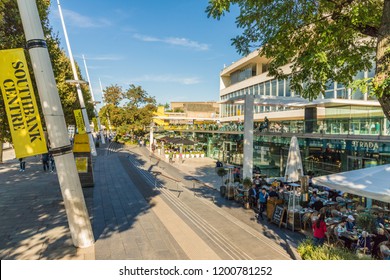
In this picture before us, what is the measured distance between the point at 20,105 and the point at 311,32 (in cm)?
825

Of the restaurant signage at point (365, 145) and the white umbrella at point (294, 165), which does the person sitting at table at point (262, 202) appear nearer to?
the white umbrella at point (294, 165)

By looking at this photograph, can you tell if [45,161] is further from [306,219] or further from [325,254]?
[325,254]

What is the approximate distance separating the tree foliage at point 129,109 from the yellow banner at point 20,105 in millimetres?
47994

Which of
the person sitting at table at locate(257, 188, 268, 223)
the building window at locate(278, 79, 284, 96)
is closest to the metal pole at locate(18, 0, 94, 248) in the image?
the person sitting at table at locate(257, 188, 268, 223)

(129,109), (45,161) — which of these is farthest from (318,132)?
(129,109)

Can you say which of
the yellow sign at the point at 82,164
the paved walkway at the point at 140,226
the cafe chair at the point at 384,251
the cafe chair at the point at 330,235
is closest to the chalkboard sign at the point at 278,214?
the paved walkway at the point at 140,226

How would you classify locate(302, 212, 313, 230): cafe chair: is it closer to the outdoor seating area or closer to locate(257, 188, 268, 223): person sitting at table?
the outdoor seating area

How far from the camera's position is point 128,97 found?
59844 millimetres

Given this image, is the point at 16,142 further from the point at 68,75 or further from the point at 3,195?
the point at 68,75

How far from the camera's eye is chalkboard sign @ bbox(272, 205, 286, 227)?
33.9ft

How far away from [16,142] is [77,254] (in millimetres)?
3384

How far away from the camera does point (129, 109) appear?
56.9 metres

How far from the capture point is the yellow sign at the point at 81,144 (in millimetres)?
16641

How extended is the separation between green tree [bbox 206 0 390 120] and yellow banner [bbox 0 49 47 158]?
527cm
